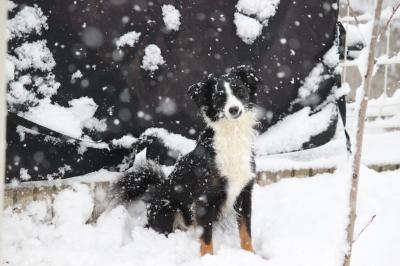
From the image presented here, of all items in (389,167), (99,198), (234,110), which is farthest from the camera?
(389,167)

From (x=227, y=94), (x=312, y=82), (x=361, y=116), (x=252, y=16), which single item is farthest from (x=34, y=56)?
(x=361, y=116)

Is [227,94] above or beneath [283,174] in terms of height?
above

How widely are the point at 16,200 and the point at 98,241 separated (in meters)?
0.61

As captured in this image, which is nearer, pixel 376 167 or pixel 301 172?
pixel 301 172

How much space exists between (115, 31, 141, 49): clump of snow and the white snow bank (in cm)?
44

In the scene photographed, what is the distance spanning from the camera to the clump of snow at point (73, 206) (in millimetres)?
3266

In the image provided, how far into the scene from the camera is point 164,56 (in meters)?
3.54

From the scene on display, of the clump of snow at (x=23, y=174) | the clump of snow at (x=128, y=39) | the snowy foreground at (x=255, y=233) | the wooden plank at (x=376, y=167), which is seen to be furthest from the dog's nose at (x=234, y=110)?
the wooden plank at (x=376, y=167)

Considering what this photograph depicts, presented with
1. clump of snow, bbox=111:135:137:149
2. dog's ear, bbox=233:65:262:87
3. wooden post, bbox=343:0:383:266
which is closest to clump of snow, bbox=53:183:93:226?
clump of snow, bbox=111:135:137:149

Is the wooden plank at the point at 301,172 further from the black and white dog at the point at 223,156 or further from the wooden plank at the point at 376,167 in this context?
the black and white dog at the point at 223,156

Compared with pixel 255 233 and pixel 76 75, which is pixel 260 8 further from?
pixel 255 233

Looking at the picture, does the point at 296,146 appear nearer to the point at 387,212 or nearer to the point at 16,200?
the point at 387,212

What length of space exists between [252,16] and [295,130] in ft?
2.99

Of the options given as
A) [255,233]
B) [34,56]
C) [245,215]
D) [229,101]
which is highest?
[34,56]
